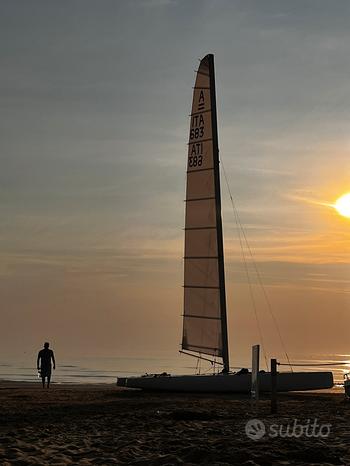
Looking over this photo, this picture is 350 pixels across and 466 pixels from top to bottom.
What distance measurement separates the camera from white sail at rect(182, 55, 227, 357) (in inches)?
1033

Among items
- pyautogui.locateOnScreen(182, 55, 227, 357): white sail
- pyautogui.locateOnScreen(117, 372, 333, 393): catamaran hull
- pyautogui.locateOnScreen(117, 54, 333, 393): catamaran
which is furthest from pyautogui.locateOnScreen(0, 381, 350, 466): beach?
pyautogui.locateOnScreen(182, 55, 227, 357): white sail

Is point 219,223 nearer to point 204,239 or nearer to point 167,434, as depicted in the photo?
point 204,239

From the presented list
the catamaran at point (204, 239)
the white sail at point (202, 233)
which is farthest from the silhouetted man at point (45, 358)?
the white sail at point (202, 233)

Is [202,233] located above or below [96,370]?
above

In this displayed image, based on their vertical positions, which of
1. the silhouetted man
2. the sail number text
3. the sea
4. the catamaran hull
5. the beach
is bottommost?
A: the beach

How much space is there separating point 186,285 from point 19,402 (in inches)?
387

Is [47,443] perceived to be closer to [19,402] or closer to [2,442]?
[2,442]

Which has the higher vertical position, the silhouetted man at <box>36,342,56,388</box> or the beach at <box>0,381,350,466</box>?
the silhouetted man at <box>36,342,56,388</box>

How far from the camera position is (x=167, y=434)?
12.1 meters

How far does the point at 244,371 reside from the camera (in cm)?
2398

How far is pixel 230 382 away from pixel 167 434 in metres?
11.5

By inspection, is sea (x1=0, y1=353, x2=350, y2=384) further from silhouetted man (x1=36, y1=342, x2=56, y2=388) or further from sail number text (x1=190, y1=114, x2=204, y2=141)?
sail number text (x1=190, y1=114, x2=204, y2=141)

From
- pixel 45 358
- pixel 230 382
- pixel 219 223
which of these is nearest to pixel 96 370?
pixel 45 358

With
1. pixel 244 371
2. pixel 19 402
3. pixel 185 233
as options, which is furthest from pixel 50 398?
pixel 185 233
